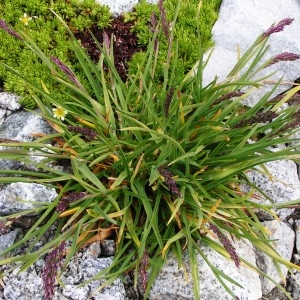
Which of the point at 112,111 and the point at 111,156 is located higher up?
the point at 112,111

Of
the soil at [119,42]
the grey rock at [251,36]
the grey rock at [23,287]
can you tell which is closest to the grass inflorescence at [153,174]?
the grey rock at [23,287]

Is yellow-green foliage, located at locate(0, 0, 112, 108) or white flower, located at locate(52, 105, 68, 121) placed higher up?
yellow-green foliage, located at locate(0, 0, 112, 108)

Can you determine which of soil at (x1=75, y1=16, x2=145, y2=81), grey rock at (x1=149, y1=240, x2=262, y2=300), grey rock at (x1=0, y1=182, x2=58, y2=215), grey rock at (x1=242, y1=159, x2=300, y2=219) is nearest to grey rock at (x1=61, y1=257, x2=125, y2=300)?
grey rock at (x1=149, y1=240, x2=262, y2=300)

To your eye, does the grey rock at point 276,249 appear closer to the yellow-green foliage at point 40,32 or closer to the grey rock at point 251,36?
the grey rock at point 251,36

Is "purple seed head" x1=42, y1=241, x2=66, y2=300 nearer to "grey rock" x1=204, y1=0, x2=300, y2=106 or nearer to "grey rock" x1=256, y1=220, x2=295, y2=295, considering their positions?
"grey rock" x1=256, y1=220, x2=295, y2=295

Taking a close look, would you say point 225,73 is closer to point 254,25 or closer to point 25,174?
point 254,25

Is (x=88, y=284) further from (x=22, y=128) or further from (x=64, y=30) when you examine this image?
(x=64, y=30)

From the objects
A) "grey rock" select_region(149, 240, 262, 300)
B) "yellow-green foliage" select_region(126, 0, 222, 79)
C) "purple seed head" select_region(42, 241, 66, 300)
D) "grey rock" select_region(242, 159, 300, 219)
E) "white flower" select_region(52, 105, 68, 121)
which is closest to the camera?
"purple seed head" select_region(42, 241, 66, 300)

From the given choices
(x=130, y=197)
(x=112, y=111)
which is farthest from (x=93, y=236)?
(x=112, y=111)
